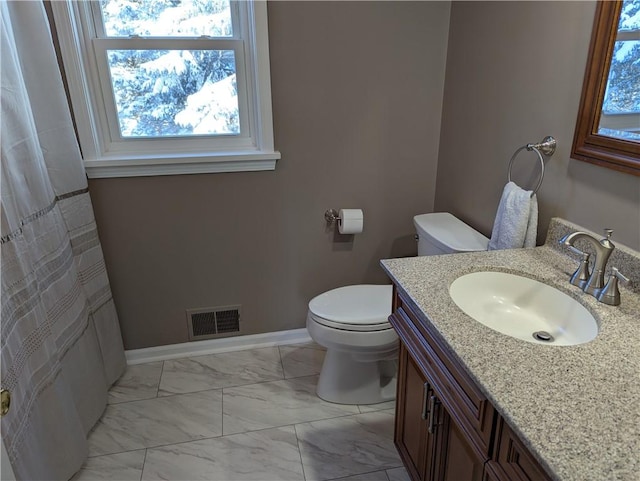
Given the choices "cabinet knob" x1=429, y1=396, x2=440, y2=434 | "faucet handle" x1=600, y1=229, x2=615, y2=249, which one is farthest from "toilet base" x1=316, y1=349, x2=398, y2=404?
"faucet handle" x1=600, y1=229, x2=615, y2=249

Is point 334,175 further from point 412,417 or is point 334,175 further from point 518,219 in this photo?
point 412,417

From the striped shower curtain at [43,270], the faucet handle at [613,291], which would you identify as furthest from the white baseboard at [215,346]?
the faucet handle at [613,291]

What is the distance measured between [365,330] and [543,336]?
755 mm

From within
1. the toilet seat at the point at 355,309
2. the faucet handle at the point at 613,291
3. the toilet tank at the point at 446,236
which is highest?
the faucet handle at the point at 613,291

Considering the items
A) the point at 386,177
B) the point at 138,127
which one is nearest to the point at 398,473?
the point at 386,177

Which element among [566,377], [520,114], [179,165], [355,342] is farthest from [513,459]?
[179,165]

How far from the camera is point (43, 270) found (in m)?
1.58

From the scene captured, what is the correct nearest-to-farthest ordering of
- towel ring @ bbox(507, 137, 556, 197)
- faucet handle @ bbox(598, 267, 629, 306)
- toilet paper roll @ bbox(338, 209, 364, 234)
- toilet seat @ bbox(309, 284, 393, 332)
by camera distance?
faucet handle @ bbox(598, 267, 629, 306) → towel ring @ bbox(507, 137, 556, 197) → toilet seat @ bbox(309, 284, 393, 332) → toilet paper roll @ bbox(338, 209, 364, 234)

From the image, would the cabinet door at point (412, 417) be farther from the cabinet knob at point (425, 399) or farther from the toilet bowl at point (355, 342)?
the toilet bowl at point (355, 342)

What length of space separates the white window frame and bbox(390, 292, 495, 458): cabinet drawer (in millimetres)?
1110

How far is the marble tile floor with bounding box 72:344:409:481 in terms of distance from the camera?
175 cm

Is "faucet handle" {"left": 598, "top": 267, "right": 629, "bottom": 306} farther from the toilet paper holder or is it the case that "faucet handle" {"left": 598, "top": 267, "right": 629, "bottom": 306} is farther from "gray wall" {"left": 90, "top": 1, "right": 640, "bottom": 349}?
the toilet paper holder

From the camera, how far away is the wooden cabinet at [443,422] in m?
0.94

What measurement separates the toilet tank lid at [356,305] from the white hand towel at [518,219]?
59 cm
